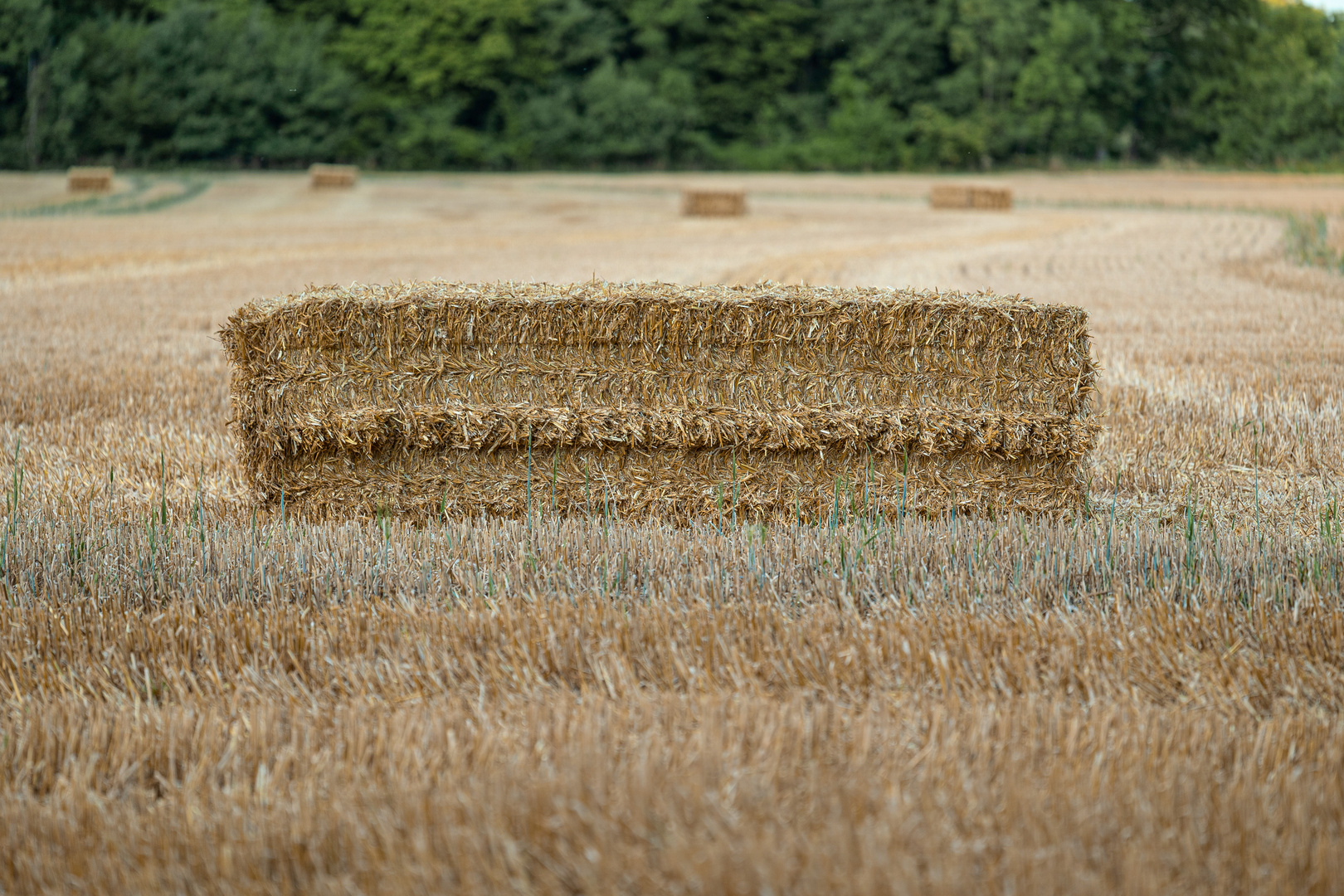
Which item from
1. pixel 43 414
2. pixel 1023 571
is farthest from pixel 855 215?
pixel 1023 571

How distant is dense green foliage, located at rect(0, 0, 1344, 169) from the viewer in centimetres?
5853

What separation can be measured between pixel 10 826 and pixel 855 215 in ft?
104

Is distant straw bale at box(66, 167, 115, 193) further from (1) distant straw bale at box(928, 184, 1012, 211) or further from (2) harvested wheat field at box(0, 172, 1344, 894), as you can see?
(2) harvested wheat field at box(0, 172, 1344, 894)

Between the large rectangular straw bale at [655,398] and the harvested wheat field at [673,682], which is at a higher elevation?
the large rectangular straw bale at [655,398]

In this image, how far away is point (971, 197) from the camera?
34906 mm

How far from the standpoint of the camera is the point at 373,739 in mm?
2832

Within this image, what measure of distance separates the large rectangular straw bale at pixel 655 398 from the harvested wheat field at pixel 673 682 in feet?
0.43

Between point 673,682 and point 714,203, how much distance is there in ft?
96.3

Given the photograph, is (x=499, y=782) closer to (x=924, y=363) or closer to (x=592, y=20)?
(x=924, y=363)

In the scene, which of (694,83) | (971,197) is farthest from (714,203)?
(694,83)

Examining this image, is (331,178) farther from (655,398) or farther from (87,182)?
(655,398)

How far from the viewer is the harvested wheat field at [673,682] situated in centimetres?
231

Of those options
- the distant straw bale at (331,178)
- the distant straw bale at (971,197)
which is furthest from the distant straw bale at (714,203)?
the distant straw bale at (331,178)

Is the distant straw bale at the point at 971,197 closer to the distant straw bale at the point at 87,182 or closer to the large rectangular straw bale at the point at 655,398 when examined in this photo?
the distant straw bale at the point at 87,182
